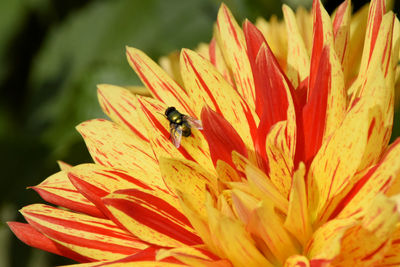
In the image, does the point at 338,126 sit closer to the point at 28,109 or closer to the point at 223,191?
the point at 223,191

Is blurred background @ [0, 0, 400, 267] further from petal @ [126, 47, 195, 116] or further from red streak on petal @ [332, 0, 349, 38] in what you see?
petal @ [126, 47, 195, 116]

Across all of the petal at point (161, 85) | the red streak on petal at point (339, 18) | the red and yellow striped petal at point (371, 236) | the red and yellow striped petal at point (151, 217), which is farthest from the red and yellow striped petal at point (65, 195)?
the red streak on petal at point (339, 18)

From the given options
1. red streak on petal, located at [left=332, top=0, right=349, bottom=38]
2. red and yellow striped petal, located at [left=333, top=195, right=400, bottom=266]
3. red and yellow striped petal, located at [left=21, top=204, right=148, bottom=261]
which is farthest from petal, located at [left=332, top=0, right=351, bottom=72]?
red and yellow striped petal, located at [left=21, top=204, right=148, bottom=261]

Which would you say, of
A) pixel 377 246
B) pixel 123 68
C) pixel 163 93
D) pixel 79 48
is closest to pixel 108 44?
pixel 79 48

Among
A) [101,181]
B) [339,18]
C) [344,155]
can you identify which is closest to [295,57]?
[339,18]

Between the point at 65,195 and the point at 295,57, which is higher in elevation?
the point at 295,57

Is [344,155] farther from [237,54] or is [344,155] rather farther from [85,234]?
[85,234]
